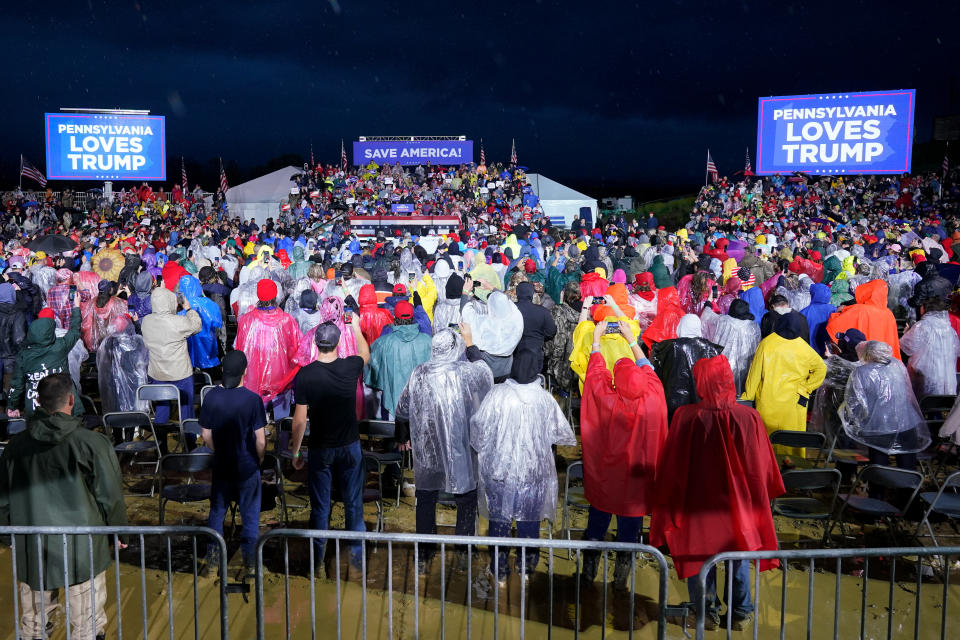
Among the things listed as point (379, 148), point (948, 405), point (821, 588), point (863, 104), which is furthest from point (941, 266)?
point (379, 148)

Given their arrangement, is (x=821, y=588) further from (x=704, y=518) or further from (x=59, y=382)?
(x=59, y=382)

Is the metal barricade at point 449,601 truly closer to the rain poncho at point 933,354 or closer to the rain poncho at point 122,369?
the rain poncho at point 122,369

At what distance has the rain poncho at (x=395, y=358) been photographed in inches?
255

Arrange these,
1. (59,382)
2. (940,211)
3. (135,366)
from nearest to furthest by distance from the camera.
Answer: (59,382), (135,366), (940,211)

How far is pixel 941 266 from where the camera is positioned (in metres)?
10.7

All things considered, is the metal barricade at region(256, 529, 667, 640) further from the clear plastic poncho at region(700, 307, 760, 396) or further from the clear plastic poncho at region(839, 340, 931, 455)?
the clear plastic poncho at region(700, 307, 760, 396)

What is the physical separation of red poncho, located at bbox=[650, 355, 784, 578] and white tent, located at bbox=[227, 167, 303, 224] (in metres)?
35.8

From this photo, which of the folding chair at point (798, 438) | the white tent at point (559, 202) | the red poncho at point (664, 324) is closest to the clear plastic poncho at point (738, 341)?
the red poncho at point (664, 324)

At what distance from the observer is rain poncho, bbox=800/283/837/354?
8.74 m

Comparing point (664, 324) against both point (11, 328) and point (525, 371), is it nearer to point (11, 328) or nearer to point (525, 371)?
point (525, 371)

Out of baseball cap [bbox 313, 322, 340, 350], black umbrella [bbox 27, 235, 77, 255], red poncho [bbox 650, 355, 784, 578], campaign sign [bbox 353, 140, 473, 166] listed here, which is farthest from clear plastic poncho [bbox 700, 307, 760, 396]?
campaign sign [bbox 353, 140, 473, 166]

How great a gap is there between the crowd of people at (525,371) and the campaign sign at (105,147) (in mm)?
20032

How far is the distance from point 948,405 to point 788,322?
1.73 meters

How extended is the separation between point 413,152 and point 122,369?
109 ft
